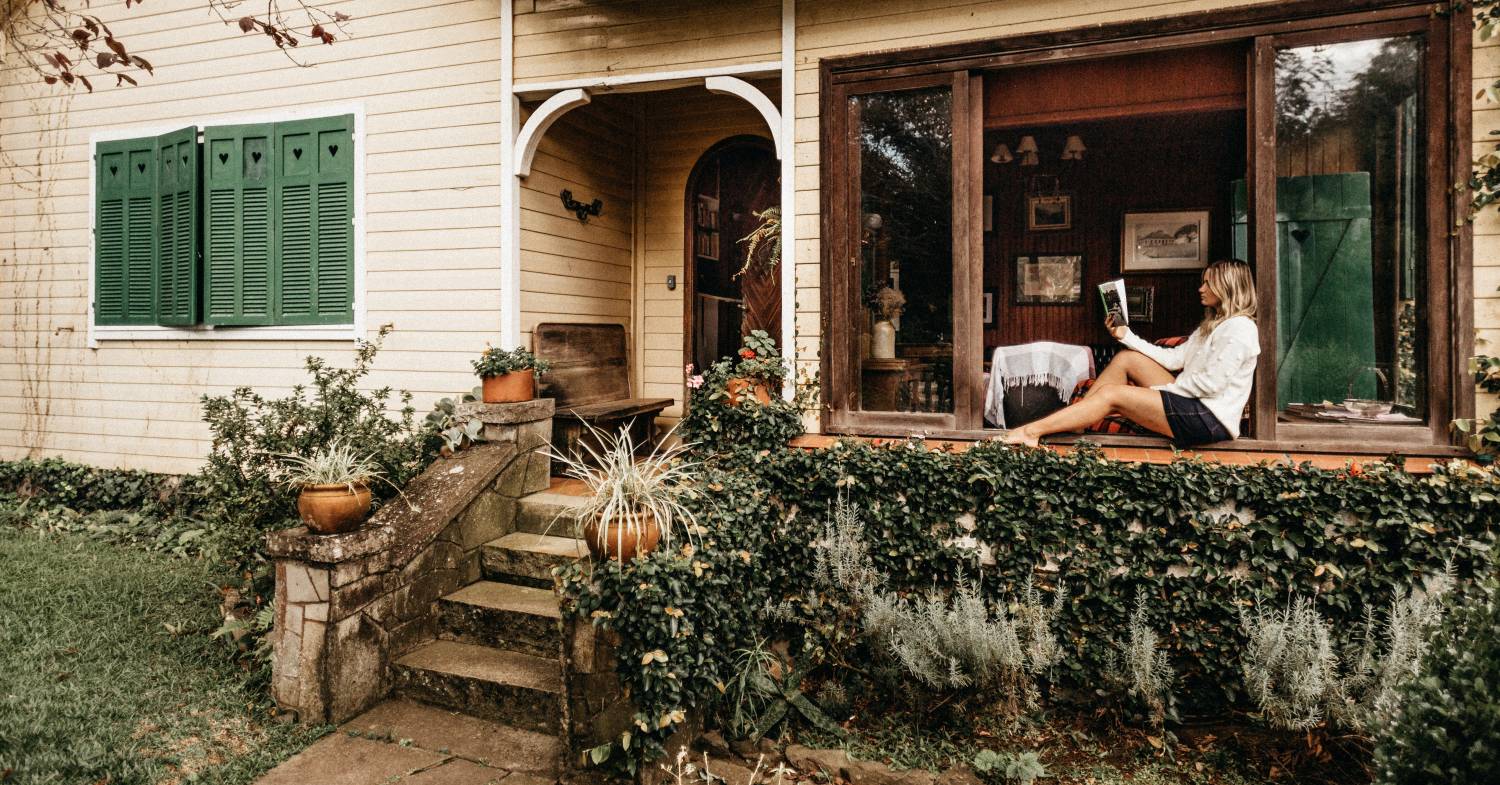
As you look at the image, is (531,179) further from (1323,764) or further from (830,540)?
(1323,764)

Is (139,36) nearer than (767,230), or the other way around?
(767,230)

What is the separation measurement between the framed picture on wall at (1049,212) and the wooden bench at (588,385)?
3.72 m

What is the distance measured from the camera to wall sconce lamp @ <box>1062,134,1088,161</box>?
701 cm

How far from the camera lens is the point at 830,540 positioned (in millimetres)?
4359

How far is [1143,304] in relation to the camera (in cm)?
725

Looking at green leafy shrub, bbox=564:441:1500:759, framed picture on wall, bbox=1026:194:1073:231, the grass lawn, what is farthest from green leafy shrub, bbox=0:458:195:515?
framed picture on wall, bbox=1026:194:1073:231

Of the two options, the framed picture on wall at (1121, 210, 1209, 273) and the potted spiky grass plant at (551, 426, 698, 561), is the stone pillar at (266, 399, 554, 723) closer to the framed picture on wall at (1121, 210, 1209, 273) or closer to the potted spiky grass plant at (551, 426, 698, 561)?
the potted spiky grass plant at (551, 426, 698, 561)

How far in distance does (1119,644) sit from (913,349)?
1881 millimetres

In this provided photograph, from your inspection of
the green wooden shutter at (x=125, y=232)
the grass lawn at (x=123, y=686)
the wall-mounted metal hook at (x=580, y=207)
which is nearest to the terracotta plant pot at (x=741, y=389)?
the wall-mounted metal hook at (x=580, y=207)

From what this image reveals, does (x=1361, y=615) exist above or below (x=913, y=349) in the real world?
below

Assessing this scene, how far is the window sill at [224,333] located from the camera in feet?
20.8

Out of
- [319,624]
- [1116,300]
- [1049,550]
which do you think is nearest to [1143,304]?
[1116,300]

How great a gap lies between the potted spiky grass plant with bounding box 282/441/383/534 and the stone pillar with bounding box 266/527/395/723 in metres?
0.07

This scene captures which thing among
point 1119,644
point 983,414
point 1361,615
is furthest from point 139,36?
point 1361,615
